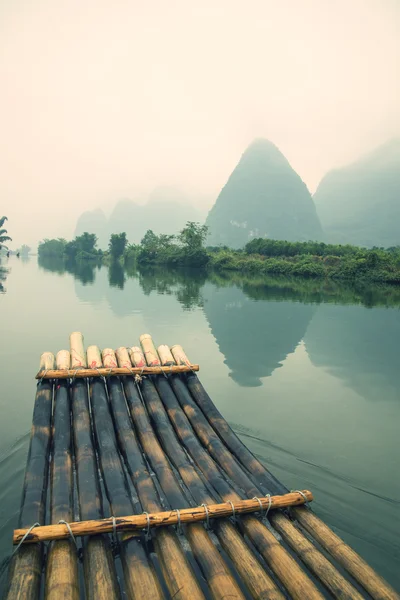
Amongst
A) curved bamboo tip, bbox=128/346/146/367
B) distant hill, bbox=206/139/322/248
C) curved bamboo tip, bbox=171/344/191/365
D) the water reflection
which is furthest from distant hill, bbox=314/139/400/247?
curved bamboo tip, bbox=128/346/146/367

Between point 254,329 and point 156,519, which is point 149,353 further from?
point 254,329

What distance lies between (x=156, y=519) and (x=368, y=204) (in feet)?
600

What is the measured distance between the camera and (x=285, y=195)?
173 meters

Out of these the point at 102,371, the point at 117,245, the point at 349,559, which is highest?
the point at 117,245

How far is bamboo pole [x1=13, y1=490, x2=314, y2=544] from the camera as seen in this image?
8.63 feet

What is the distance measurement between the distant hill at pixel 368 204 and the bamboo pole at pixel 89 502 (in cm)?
14312

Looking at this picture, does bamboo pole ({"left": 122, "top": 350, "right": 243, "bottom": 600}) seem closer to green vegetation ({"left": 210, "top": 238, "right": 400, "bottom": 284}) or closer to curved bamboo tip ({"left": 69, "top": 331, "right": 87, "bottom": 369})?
curved bamboo tip ({"left": 69, "top": 331, "right": 87, "bottom": 369})

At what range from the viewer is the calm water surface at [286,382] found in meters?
4.55

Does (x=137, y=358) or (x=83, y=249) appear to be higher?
(x=83, y=249)

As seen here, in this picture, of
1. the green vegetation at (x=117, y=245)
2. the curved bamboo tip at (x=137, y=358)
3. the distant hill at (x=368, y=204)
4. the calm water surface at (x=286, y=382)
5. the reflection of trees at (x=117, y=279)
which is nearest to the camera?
the calm water surface at (x=286, y=382)

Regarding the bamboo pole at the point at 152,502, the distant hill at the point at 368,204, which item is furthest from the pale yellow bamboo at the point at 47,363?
the distant hill at the point at 368,204

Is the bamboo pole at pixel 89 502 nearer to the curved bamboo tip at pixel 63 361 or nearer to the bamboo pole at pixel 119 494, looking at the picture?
the bamboo pole at pixel 119 494

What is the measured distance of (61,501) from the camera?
3.07 meters

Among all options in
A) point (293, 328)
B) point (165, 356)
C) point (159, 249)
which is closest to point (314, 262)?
point (159, 249)
